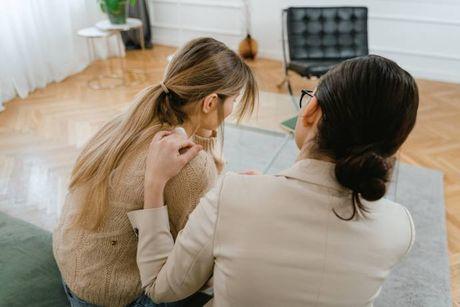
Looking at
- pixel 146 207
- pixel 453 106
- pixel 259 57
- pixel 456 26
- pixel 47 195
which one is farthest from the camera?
pixel 259 57

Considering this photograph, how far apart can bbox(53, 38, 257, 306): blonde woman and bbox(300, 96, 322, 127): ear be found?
355mm

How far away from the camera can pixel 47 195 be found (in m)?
2.63

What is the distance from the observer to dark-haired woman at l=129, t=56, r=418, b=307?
0.76 m

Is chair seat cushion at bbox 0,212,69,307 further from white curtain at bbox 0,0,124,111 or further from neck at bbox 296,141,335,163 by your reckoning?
white curtain at bbox 0,0,124,111

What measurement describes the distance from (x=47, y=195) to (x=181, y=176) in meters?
1.81

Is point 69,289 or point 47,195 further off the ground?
point 69,289

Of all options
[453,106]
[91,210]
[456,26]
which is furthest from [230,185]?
[456,26]

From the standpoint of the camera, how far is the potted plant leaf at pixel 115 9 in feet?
13.6

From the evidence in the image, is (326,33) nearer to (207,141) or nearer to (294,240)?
(207,141)

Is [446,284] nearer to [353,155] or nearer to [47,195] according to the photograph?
[353,155]

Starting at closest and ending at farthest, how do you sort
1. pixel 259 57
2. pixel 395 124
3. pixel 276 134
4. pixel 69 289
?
pixel 395 124 → pixel 69 289 → pixel 276 134 → pixel 259 57

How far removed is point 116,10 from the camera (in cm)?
422

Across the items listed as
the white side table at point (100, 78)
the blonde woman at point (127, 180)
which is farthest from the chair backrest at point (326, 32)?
the blonde woman at point (127, 180)

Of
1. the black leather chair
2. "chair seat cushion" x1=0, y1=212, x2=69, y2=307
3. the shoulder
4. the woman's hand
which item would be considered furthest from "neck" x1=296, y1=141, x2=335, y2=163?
the black leather chair
